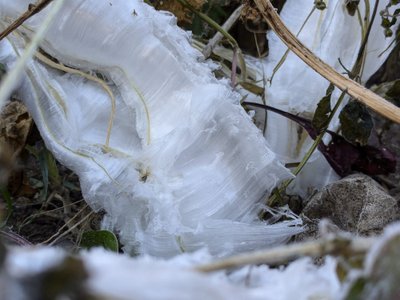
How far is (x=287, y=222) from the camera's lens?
0.82 meters

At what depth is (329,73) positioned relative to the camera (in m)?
0.81

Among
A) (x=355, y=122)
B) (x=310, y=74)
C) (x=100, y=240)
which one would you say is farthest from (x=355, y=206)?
(x=100, y=240)

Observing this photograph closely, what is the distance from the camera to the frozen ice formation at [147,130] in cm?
78

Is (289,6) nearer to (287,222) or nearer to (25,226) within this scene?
(287,222)

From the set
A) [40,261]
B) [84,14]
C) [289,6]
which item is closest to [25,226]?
[84,14]

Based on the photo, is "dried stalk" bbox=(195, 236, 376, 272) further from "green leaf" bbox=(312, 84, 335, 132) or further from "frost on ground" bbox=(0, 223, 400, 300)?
"green leaf" bbox=(312, 84, 335, 132)

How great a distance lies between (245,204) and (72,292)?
545mm

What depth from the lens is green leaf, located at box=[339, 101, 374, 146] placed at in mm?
877

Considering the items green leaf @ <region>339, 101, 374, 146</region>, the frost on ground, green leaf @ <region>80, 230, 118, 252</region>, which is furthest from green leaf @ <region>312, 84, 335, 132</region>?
the frost on ground

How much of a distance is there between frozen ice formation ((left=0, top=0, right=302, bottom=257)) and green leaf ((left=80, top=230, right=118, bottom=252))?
3cm

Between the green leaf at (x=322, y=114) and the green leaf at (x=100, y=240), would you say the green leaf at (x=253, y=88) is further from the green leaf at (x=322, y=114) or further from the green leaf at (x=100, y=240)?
the green leaf at (x=100, y=240)

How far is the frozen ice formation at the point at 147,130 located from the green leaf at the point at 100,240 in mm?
34

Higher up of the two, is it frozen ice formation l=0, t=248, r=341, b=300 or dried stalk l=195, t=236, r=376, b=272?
dried stalk l=195, t=236, r=376, b=272

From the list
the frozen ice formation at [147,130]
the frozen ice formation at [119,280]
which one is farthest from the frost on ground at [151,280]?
the frozen ice formation at [147,130]
